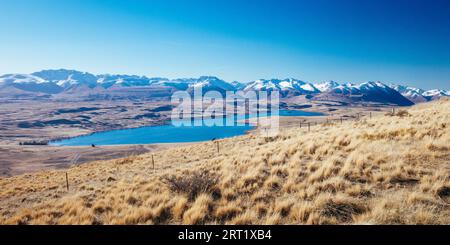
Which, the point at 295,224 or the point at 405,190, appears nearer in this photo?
the point at 295,224

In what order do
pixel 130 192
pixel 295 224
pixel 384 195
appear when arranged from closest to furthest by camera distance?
pixel 295 224 → pixel 384 195 → pixel 130 192

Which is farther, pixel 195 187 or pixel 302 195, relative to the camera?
pixel 195 187

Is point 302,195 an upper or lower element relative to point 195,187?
upper

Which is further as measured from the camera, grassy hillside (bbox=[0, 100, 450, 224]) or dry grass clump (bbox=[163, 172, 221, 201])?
dry grass clump (bbox=[163, 172, 221, 201])

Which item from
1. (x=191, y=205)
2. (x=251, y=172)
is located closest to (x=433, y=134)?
(x=251, y=172)

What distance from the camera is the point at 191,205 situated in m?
7.20

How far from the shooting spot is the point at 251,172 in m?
9.63

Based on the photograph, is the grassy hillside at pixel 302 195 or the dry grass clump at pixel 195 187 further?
the dry grass clump at pixel 195 187

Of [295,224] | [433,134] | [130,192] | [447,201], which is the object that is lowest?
[130,192]
